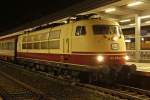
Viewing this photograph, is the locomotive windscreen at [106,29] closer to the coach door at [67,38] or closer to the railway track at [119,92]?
the coach door at [67,38]

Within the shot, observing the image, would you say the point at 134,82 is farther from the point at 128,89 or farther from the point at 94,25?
the point at 94,25

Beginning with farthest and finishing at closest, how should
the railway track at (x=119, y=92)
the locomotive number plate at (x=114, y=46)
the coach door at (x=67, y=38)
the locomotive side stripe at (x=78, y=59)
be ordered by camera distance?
the coach door at (x=67, y=38)
the locomotive number plate at (x=114, y=46)
the locomotive side stripe at (x=78, y=59)
the railway track at (x=119, y=92)

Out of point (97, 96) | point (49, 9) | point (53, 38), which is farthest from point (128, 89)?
point (49, 9)

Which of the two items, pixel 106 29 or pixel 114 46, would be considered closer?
pixel 114 46

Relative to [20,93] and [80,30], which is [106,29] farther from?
[20,93]

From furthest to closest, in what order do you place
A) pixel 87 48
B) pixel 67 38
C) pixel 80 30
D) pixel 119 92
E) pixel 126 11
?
pixel 126 11 < pixel 67 38 < pixel 80 30 < pixel 87 48 < pixel 119 92

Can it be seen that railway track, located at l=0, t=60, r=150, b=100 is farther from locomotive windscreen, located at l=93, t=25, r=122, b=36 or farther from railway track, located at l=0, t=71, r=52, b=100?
locomotive windscreen, located at l=93, t=25, r=122, b=36

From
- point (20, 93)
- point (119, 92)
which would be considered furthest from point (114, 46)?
point (20, 93)

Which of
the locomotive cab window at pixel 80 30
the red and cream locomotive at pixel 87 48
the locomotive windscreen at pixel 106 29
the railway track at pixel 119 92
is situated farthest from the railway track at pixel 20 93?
the locomotive windscreen at pixel 106 29

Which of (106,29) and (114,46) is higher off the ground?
(106,29)

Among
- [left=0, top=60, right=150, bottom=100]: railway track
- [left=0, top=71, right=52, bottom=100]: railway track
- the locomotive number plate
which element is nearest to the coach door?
[left=0, top=60, right=150, bottom=100]: railway track

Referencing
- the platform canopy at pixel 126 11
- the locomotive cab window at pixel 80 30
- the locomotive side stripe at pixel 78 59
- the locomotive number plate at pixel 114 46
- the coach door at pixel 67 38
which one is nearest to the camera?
the locomotive side stripe at pixel 78 59

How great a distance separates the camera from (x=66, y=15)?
69.4ft

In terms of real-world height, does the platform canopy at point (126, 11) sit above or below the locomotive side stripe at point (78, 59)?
above
